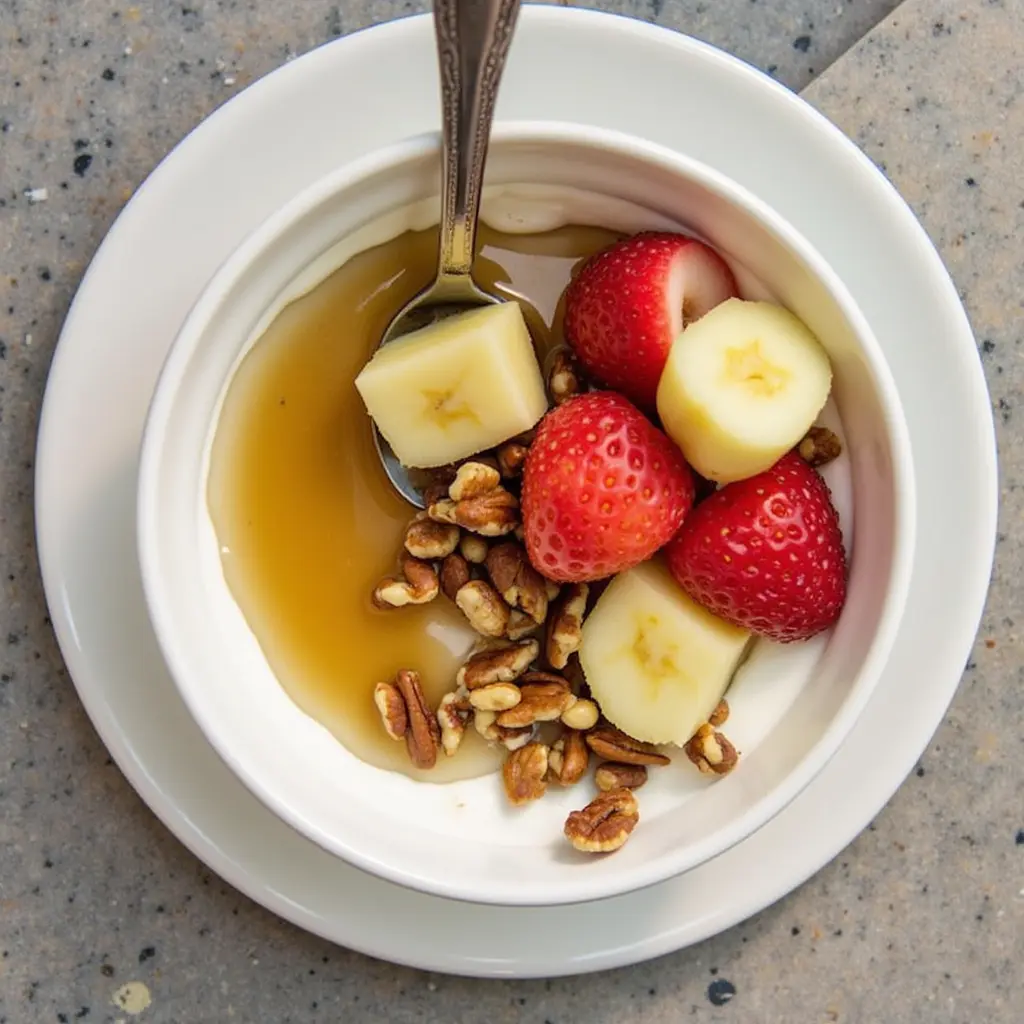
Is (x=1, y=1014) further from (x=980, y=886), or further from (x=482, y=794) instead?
(x=980, y=886)

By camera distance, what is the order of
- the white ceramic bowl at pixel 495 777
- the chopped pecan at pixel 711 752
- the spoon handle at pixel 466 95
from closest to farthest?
the spoon handle at pixel 466 95 → the white ceramic bowl at pixel 495 777 → the chopped pecan at pixel 711 752

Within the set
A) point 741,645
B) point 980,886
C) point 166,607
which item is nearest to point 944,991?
point 980,886

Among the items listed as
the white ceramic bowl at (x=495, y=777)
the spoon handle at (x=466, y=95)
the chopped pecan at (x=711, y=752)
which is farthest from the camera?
the chopped pecan at (x=711, y=752)

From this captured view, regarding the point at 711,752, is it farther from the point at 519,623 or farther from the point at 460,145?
the point at 460,145

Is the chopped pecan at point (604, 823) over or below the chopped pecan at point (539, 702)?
below

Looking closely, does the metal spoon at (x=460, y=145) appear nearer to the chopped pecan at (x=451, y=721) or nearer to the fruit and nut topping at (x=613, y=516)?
the fruit and nut topping at (x=613, y=516)

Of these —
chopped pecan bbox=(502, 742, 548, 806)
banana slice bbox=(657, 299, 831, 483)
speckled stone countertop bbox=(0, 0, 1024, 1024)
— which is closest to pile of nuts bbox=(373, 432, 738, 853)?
chopped pecan bbox=(502, 742, 548, 806)

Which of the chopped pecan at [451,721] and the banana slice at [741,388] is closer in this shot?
the banana slice at [741,388]

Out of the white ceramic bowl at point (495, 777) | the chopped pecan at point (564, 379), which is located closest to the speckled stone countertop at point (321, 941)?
the white ceramic bowl at point (495, 777)

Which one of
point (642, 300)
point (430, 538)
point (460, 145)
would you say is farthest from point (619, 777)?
point (460, 145)

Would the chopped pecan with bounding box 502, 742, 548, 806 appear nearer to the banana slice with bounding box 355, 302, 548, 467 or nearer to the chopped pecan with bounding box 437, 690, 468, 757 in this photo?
the chopped pecan with bounding box 437, 690, 468, 757
